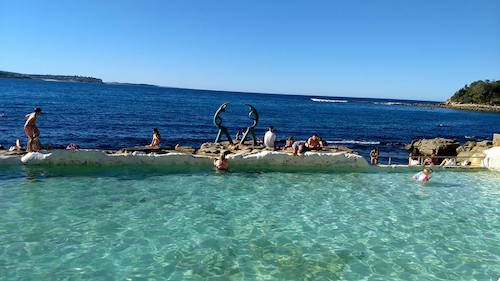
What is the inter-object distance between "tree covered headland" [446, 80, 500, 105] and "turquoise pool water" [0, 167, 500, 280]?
142m

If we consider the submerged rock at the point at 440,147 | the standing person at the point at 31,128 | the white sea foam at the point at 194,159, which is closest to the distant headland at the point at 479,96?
the submerged rock at the point at 440,147

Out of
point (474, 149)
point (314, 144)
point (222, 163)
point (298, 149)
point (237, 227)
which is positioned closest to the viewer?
point (237, 227)

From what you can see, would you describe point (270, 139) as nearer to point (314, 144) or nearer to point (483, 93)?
point (314, 144)

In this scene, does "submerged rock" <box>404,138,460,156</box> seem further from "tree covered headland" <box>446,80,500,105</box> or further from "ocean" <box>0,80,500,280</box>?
"tree covered headland" <box>446,80,500,105</box>

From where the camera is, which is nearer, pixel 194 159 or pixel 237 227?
pixel 237 227

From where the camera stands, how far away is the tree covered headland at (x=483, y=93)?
460 feet

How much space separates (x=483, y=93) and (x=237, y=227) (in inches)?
6103

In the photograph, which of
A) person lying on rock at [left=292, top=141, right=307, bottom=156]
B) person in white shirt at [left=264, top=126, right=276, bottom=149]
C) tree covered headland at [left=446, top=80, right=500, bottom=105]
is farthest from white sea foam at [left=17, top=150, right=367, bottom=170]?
tree covered headland at [left=446, top=80, right=500, bottom=105]

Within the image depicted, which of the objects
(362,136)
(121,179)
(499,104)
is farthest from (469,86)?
(121,179)

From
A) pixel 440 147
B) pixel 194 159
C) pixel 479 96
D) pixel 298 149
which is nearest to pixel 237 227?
pixel 194 159

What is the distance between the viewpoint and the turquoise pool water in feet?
29.5

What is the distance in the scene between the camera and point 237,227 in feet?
37.6

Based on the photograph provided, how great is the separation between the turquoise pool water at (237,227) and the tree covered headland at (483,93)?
5597 inches

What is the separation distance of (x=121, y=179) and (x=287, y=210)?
6483 mm
